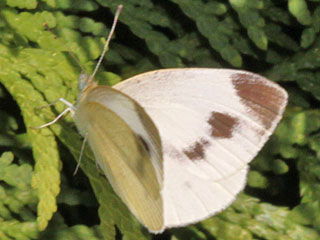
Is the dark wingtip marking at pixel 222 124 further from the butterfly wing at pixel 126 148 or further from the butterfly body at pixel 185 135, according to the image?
the butterfly wing at pixel 126 148

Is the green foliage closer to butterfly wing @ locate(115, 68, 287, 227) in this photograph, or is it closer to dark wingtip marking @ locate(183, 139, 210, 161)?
butterfly wing @ locate(115, 68, 287, 227)

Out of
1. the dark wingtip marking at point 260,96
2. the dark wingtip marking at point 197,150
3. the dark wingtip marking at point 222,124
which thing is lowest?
the dark wingtip marking at point 197,150

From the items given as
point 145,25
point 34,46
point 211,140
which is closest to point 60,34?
point 34,46

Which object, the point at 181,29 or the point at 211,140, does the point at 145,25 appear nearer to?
the point at 181,29

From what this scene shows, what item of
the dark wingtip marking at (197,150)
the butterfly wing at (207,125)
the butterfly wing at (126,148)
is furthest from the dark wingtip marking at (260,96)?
the butterfly wing at (126,148)

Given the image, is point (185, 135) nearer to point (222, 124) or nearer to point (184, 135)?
point (184, 135)

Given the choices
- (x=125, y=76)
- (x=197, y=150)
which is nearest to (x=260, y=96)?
(x=197, y=150)

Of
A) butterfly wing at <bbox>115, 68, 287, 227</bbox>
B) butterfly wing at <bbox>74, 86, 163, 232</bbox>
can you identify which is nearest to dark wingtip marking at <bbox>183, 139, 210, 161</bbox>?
butterfly wing at <bbox>115, 68, 287, 227</bbox>
